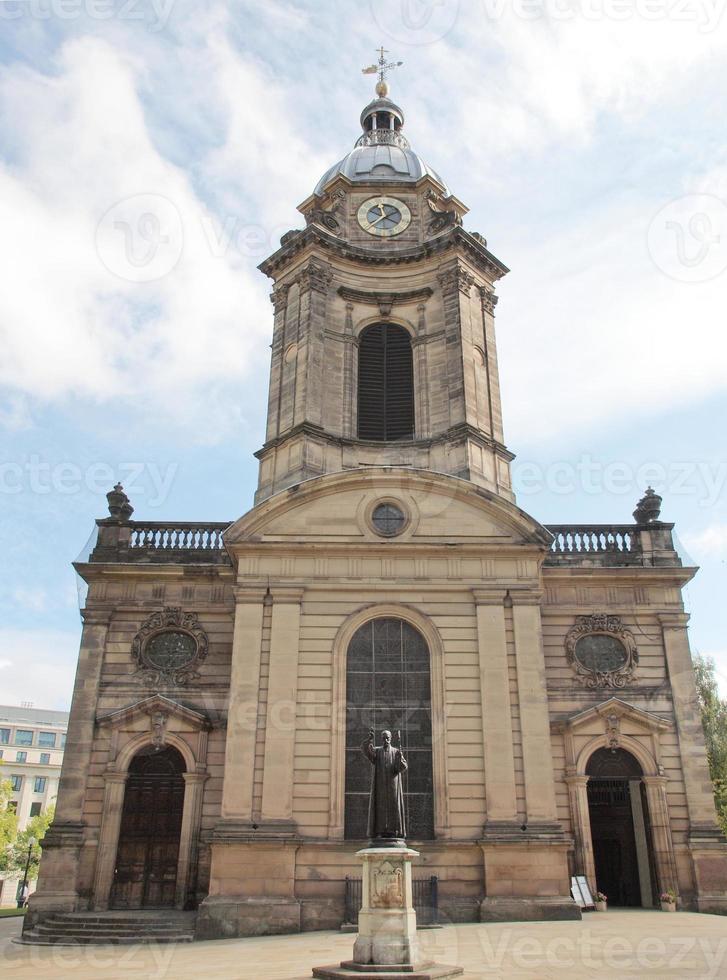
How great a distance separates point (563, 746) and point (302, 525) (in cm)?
894

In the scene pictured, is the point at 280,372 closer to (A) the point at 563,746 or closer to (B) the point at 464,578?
(B) the point at 464,578

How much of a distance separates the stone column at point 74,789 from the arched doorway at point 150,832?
109cm

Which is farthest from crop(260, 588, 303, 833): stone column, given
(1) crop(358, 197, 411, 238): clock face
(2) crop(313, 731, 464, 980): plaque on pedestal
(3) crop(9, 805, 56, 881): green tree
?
(3) crop(9, 805, 56, 881): green tree

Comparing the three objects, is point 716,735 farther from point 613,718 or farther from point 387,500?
point 387,500

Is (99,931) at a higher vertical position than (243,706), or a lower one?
lower

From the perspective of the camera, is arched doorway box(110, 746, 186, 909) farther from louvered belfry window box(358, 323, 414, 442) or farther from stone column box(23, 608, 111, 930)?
louvered belfry window box(358, 323, 414, 442)

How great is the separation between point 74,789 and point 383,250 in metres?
20.3

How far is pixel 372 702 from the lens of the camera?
20.9m

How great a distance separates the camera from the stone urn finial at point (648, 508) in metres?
25.0

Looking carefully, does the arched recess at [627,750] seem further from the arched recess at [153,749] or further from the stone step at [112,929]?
the stone step at [112,929]

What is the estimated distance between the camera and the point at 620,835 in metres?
23.4

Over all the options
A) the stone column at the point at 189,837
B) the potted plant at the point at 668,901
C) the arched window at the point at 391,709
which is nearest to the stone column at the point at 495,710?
the arched window at the point at 391,709

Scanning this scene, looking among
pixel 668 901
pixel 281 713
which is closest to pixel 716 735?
pixel 668 901

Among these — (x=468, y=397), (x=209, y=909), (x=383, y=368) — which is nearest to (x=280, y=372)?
(x=383, y=368)
